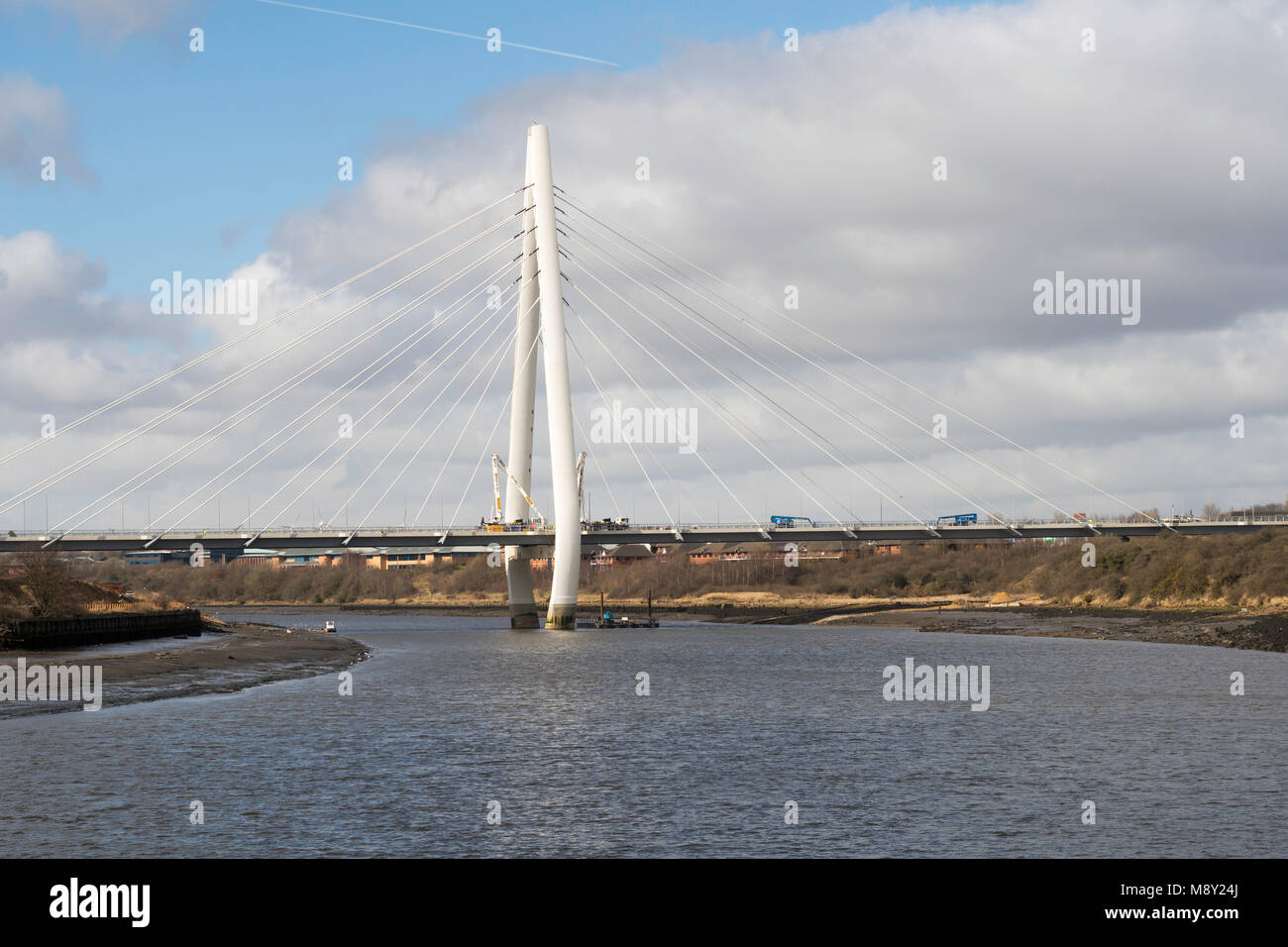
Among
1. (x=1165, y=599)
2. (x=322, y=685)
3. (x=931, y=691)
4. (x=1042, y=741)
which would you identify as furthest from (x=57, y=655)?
(x=1165, y=599)

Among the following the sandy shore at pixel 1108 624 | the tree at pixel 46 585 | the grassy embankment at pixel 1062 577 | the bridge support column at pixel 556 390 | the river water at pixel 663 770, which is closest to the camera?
the river water at pixel 663 770

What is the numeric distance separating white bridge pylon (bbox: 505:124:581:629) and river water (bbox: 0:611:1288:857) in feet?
111

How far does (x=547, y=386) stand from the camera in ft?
310

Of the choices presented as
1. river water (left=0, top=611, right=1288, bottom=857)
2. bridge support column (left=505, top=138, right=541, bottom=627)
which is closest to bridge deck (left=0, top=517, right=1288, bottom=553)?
bridge support column (left=505, top=138, right=541, bottom=627)

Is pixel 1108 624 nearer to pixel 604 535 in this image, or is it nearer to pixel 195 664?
pixel 604 535

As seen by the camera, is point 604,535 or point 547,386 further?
point 604,535

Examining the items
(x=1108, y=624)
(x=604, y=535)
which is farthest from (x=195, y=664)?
(x=1108, y=624)

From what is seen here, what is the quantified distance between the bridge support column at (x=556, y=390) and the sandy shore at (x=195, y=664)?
58.6 feet

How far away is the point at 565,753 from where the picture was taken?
38344mm

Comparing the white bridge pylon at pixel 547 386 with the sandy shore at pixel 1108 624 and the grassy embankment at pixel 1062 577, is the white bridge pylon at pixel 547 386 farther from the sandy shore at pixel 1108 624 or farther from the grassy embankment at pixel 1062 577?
the grassy embankment at pixel 1062 577

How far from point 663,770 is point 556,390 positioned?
200 ft

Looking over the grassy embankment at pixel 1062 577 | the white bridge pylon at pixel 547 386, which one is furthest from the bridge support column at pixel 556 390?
the grassy embankment at pixel 1062 577

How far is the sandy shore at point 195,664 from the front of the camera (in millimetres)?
53100

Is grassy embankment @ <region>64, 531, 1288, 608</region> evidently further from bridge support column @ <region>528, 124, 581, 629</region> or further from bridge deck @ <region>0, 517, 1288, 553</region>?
bridge support column @ <region>528, 124, 581, 629</region>
